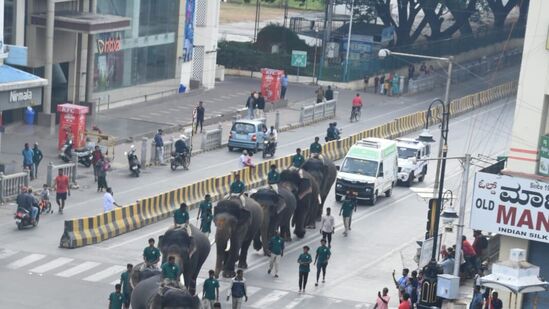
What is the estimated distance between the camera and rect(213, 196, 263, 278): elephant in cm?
4166

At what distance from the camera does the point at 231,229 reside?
137 feet

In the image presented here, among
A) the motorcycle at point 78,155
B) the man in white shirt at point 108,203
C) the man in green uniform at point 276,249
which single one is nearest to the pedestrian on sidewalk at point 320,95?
the motorcycle at point 78,155

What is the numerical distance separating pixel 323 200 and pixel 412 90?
36627 millimetres

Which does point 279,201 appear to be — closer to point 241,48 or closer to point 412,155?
point 412,155

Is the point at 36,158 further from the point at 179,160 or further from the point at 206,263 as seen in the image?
the point at 206,263

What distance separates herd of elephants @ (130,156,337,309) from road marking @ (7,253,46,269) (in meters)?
4.81

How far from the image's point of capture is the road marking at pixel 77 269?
4128cm

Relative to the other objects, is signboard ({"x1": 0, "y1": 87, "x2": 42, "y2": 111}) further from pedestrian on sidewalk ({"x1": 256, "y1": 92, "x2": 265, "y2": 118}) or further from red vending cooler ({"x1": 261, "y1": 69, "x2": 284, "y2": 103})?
red vending cooler ({"x1": 261, "y1": 69, "x2": 284, "y2": 103})

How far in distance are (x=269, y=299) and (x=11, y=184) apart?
12300 millimetres

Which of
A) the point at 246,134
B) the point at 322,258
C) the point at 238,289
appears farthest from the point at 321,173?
the point at 246,134

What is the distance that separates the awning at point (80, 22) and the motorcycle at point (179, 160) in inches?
333

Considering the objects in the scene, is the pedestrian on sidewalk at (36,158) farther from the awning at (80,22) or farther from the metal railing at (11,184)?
the awning at (80,22)

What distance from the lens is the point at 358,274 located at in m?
45.0

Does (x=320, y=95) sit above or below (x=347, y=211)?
above
